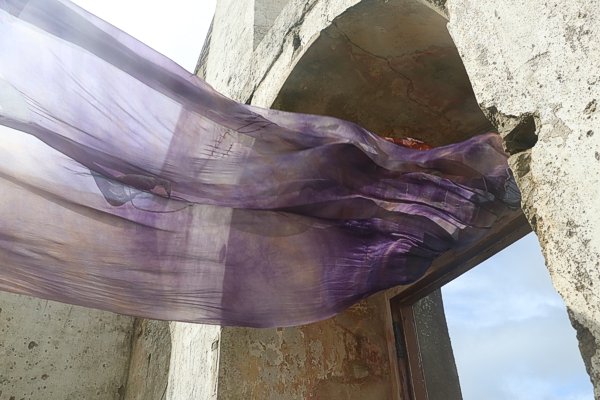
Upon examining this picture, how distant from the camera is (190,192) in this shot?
1.64m

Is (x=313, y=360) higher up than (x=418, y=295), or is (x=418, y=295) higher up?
(x=418, y=295)

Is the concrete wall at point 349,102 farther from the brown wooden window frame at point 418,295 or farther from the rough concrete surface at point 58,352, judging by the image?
the rough concrete surface at point 58,352

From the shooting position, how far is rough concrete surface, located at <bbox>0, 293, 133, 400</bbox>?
3.42 m

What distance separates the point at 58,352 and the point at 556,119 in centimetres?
361

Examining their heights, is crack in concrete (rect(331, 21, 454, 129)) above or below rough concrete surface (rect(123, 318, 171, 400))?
above

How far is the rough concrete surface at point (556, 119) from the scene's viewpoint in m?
1.00

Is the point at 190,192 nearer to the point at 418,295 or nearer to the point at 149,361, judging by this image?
the point at 418,295

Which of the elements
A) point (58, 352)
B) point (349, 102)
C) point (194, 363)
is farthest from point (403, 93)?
point (58, 352)

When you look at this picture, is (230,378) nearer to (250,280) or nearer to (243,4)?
(250,280)

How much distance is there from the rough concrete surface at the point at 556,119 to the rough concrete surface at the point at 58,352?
11.1ft

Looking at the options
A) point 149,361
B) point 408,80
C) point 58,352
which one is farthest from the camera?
point 58,352

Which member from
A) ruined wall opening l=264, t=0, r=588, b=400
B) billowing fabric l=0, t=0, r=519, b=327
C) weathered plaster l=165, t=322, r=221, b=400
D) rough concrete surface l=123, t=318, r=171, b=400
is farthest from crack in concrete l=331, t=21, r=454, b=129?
rough concrete surface l=123, t=318, r=171, b=400

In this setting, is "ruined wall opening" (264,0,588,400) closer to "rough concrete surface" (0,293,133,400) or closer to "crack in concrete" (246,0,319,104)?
"crack in concrete" (246,0,319,104)

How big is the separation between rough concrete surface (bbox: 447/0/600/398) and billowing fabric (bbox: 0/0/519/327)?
1.40ft
